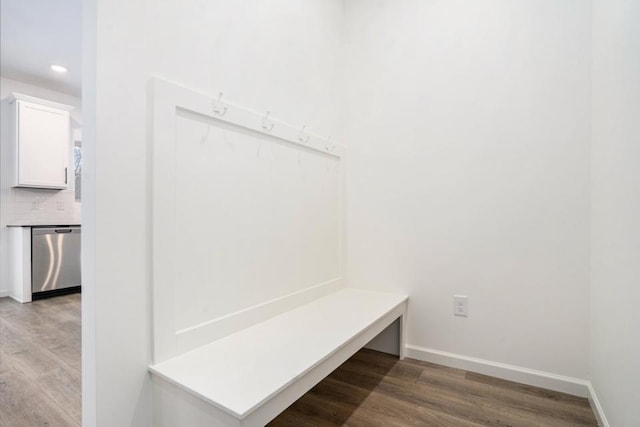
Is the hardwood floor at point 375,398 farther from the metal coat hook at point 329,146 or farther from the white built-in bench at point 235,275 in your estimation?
the metal coat hook at point 329,146

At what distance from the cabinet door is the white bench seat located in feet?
13.4

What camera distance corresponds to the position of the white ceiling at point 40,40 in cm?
262

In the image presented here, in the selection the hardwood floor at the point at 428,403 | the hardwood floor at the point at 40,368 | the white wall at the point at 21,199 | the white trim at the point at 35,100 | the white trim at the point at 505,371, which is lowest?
the hardwood floor at the point at 40,368

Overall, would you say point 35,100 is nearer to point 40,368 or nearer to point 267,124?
point 40,368

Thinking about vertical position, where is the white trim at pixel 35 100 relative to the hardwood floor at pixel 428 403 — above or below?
above

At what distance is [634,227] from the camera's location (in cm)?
112

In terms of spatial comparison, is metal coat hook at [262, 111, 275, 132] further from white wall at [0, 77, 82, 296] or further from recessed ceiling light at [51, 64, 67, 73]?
recessed ceiling light at [51, 64, 67, 73]

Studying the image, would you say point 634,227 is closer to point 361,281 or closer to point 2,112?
point 361,281

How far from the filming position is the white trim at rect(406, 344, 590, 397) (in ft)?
5.68

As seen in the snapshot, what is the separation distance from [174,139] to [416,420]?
5.38 ft

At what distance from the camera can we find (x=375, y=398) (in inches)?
67.2

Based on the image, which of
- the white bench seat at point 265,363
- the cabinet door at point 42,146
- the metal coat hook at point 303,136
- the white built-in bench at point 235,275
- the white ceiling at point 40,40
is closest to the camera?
the white bench seat at point 265,363

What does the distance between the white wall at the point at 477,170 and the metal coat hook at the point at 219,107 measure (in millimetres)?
1227

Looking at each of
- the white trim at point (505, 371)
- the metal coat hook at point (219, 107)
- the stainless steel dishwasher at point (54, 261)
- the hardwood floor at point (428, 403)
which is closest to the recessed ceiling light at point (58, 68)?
the stainless steel dishwasher at point (54, 261)
